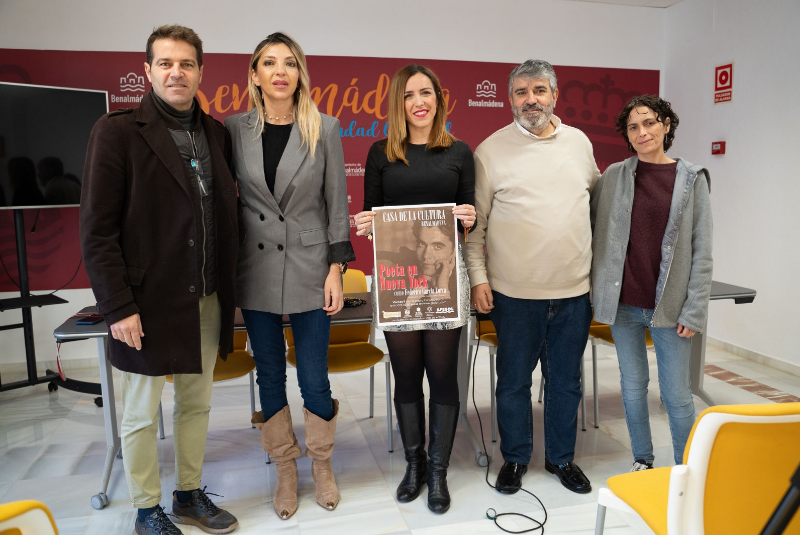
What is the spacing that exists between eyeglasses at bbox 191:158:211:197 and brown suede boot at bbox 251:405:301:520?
946 millimetres

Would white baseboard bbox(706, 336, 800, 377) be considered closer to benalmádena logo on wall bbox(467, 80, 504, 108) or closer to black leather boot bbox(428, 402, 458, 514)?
benalmádena logo on wall bbox(467, 80, 504, 108)

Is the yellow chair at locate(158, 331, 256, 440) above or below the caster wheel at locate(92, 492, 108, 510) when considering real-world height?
above

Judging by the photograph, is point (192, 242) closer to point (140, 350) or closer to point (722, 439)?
point (140, 350)

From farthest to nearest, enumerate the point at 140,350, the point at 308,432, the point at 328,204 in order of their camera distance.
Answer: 1. the point at 308,432
2. the point at 328,204
3. the point at 140,350

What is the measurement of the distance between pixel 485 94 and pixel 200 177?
140 inches

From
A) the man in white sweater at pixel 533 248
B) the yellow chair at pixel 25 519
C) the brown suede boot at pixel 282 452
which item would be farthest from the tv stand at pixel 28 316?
the yellow chair at pixel 25 519

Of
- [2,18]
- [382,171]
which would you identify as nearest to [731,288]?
[382,171]

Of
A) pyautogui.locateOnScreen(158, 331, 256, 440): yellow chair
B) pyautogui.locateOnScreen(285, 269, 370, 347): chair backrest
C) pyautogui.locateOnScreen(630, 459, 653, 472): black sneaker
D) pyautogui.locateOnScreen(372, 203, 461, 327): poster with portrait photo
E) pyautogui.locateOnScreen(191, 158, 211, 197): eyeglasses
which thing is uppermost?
pyautogui.locateOnScreen(191, 158, 211, 197): eyeglasses

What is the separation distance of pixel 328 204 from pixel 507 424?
4.09ft

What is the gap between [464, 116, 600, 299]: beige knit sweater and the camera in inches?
93.0

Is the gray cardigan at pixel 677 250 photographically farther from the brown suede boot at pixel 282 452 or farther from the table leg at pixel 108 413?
the table leg at pixel 108 413

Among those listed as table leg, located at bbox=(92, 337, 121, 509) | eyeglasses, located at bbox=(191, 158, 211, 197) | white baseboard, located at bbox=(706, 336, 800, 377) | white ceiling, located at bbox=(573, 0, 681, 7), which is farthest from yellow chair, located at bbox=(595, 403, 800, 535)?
white ceiling, located at bbox=(573, 0, 681, 7)

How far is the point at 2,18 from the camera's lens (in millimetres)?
4273

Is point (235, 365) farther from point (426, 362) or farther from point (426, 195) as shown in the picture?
point (426, 195)
